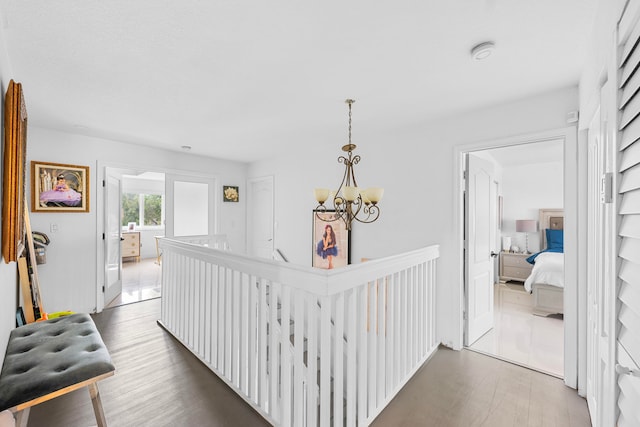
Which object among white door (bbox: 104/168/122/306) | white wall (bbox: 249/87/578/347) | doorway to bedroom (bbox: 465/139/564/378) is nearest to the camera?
white wall (bbox: 249/87/578/347)

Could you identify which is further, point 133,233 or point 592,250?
point 133,233

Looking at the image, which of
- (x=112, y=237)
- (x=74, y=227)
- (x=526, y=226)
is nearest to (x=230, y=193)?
(x=112, y=237)

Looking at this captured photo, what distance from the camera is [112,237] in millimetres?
4125

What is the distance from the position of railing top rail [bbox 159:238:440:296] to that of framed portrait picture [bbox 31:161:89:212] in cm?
233

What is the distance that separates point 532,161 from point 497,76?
4.11 m

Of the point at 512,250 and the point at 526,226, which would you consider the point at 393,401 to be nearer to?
the point at 512,250

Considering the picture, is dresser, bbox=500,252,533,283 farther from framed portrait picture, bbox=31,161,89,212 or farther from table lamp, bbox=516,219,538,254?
framed portrait picture, bbox=31,161,89,212

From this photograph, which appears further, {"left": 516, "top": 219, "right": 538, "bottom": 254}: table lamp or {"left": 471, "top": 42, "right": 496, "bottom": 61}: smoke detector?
{"left": 516, "top": 219, "right": 538, "bottom": 254}: table lamp

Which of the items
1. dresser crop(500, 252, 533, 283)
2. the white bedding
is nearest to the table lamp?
dresser crop(500, 252, 533, 283)

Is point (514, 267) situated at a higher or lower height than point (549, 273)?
lower

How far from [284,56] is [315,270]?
1.37 metres

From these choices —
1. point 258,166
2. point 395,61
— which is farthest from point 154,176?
point 395,61

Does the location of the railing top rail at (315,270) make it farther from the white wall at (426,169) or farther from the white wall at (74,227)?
the white wall at (74,227)

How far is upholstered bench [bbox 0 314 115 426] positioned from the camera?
1.28 meters
